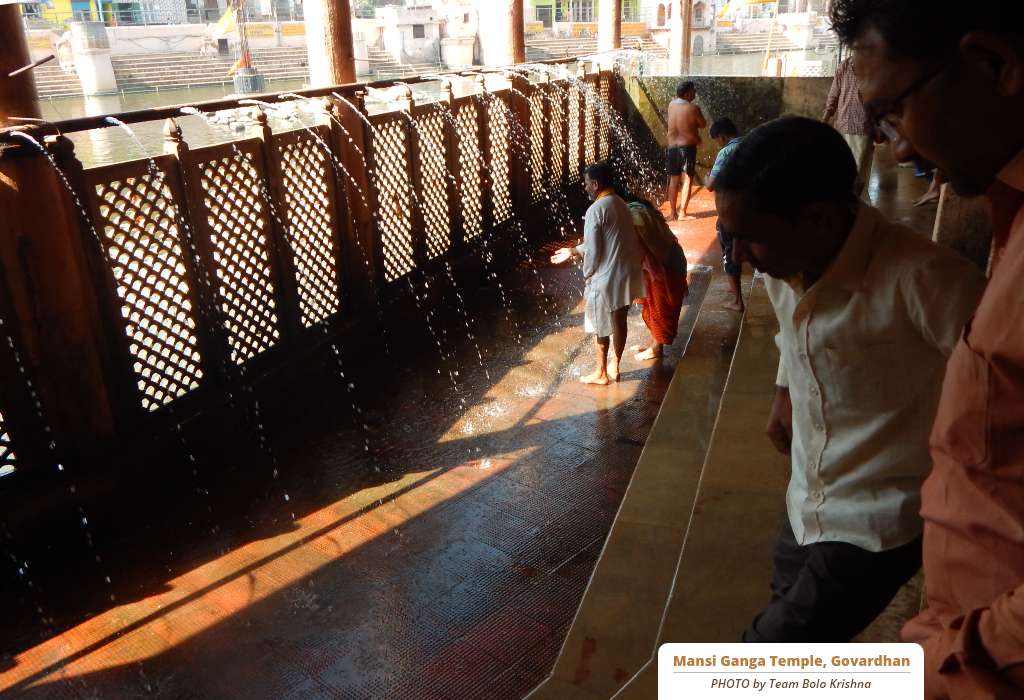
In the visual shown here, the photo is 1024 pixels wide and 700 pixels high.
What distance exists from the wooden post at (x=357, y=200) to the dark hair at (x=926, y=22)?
519 centimetres

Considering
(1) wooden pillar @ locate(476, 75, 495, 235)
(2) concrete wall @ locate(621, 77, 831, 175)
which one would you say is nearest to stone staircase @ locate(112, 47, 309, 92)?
(2) concrete wall @ locate(621, 77, 831, 175)

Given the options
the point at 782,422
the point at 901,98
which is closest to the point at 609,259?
the point at 782,422

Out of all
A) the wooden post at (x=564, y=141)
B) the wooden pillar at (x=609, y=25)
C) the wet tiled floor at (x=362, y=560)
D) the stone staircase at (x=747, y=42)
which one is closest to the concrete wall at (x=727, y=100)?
the wooden pillar at (x=609, y=25)

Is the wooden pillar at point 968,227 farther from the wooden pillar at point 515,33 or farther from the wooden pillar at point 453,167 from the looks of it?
the wooden pillar at point 515,33

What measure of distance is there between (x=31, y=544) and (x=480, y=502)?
2.36 m

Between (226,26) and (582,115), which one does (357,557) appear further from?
(226,26)

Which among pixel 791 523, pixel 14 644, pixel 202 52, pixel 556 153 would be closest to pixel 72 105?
pixel 202 52

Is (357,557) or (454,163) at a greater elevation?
(454,163)

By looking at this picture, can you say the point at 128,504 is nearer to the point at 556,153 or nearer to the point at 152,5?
the point at 556,153

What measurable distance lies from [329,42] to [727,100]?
7932mm

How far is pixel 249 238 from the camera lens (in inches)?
200

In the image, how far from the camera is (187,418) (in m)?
4.59

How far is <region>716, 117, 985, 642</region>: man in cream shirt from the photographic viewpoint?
4.63 feet

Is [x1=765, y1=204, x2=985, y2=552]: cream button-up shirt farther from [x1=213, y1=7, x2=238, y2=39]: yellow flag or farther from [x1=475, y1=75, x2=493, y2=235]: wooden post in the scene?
[x1=213, y1=7, x2=238, y2=39]: yellow flag
